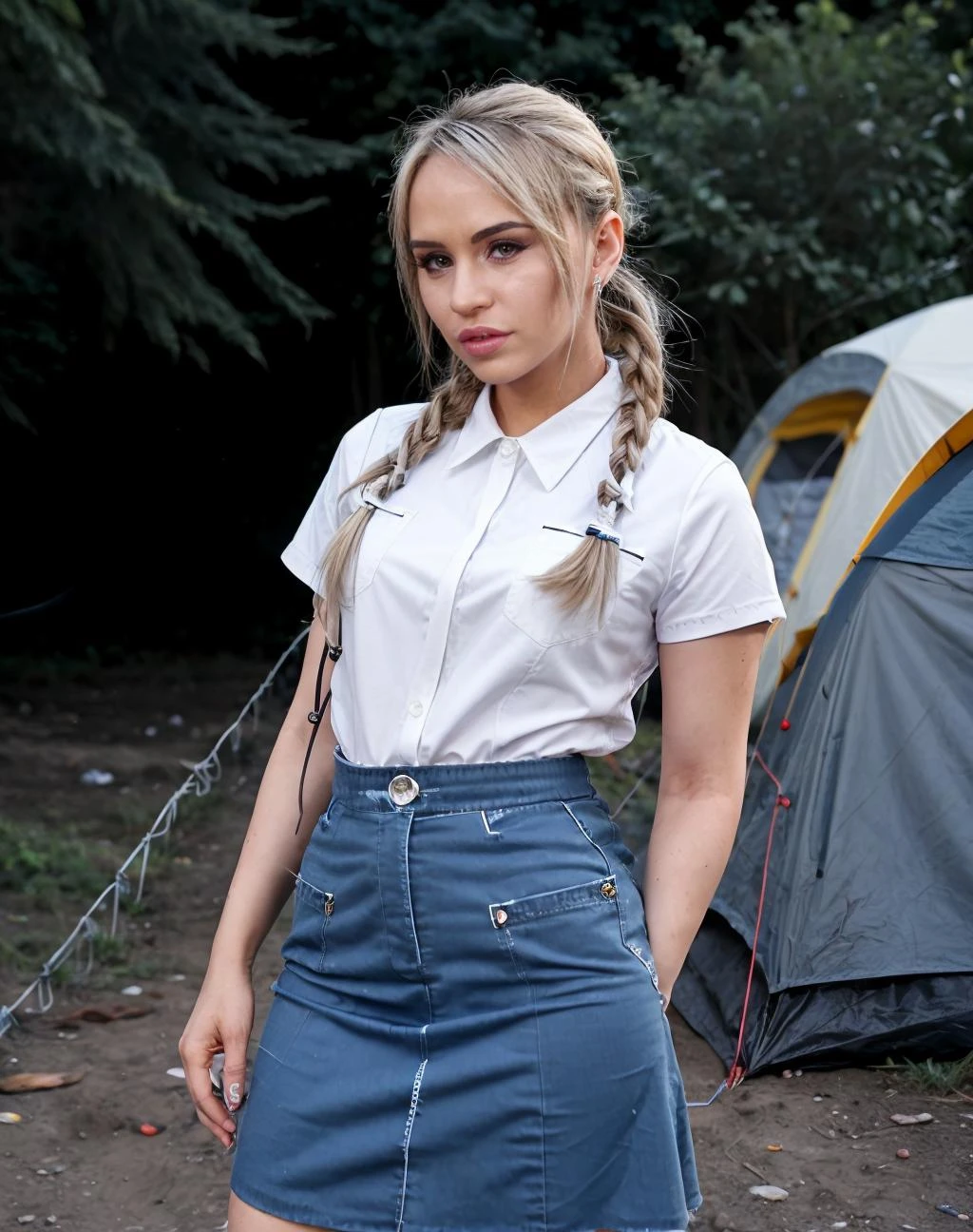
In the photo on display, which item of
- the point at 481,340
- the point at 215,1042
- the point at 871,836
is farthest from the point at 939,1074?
the point at 481,340

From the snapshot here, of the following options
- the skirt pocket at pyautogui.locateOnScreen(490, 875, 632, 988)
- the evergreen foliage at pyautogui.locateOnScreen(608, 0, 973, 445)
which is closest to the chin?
the skirt pocket at pyautogui.locateOnScreen(490, 875, 632, 988)

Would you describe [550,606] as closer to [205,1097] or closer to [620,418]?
[620,418]

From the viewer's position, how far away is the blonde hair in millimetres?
1433

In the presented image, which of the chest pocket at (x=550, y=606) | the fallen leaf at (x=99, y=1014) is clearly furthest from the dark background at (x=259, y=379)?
the chest pocket at (x=550, y=606)

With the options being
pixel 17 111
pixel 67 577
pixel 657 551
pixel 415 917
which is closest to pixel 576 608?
pixel 657 551

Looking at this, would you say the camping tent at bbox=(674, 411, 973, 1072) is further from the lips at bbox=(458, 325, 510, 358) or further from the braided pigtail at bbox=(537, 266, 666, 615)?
the lips at bbox=(458, 325, 510, 358)

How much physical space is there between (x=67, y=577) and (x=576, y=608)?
26.6 feet

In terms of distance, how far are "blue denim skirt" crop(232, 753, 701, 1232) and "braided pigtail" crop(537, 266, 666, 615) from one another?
0.19 meters

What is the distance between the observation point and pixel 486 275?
146 centimetres

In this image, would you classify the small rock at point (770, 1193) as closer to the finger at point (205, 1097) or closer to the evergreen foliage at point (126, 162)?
the finger at point (205, 1097)

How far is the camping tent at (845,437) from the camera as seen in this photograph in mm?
4637

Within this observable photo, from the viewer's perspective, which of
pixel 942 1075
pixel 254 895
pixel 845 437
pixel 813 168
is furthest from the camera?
pixel 813 168

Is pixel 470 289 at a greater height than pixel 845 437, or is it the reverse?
pixel 470 289

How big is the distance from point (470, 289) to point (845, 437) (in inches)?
179
